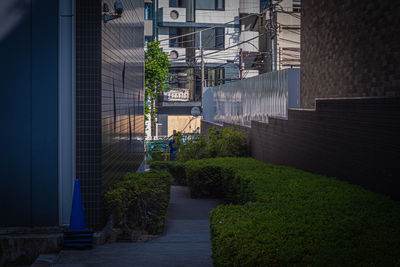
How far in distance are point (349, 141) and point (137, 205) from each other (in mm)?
3609

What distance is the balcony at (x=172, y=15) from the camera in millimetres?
41281

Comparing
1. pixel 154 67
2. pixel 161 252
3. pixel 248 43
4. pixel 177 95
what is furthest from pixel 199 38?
pixel 161 252

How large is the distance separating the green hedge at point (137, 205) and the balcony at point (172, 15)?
33.6 m

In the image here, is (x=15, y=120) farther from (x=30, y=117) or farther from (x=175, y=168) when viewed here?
(x=175, y=168)

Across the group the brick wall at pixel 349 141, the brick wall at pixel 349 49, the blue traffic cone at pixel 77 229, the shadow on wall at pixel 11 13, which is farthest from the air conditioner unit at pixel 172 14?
the blue traffic cone at pixel 77 229

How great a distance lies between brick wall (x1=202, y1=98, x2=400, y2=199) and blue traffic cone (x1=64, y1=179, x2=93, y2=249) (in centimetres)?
424

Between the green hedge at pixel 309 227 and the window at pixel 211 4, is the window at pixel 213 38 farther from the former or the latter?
the green hedge at pixel 309 227

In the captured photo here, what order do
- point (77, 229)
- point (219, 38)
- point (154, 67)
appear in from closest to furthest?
point (77, 229)
point (154, 67)
point (219, 38)

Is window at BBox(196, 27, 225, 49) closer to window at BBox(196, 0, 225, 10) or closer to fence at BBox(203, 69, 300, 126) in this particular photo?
window at BBox(196, 0, 225, 10)

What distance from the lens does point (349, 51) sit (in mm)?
9750

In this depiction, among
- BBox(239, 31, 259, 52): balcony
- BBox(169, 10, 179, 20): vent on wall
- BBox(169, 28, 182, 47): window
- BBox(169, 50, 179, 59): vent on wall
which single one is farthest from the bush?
BBox(169, 28, 182, 47): window

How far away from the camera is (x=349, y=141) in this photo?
863 cm

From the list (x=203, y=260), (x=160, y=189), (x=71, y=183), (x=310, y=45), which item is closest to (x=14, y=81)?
(x=71, y=183)

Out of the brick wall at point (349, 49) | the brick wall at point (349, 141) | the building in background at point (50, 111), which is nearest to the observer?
the brick wall at point (349, 141)
